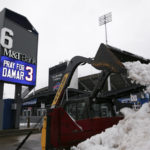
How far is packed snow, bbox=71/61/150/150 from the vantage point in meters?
3.43

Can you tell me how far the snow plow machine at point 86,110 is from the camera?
4355 millimetres

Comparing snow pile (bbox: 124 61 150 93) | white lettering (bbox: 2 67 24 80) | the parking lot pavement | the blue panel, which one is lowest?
→ the parking lot pavement

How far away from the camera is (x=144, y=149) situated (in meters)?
3.05

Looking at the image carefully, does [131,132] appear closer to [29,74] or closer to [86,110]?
[86,110]

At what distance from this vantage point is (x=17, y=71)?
14.6 metres

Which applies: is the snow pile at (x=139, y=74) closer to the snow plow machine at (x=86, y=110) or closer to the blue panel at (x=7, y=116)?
the snow plow machine at (x=86, y=110)

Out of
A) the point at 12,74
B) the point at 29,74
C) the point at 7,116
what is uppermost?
the point at 29,74

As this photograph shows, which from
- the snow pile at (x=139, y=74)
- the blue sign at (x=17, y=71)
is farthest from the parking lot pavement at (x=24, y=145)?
the blue sign at (x=17, y=71)

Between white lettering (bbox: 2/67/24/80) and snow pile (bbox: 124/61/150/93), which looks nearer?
→ snow pile (bbox: 124/61/150/93)

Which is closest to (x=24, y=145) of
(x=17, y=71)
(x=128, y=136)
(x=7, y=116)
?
(x=128, y=136)

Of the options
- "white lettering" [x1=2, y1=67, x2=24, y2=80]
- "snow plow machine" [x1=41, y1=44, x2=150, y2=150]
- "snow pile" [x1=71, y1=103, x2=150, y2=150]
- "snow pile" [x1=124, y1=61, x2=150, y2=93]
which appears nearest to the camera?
"snow pile" [x1=71, y1=103, x2=150, y2=150]

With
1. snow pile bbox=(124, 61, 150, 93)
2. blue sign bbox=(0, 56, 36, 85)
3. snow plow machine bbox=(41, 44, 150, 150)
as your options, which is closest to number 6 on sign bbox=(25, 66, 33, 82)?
blue sign bbox=(0, 56, 36, 85)

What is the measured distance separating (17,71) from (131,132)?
12738mm

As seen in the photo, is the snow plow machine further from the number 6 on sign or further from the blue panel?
the blue panel
